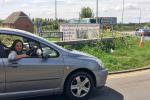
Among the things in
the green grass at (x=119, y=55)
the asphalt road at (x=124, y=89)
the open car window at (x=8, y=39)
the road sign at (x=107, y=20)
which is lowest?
the asphalt road at (x=124, y=89)

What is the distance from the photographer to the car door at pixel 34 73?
3.85 metres

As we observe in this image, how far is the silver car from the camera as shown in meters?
3.87

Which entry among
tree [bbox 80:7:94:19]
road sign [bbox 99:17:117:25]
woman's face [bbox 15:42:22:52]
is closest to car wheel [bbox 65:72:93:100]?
woman's face [bbox 15:42:22:52]

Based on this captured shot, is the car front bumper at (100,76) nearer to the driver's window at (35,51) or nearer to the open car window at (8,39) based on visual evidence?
the driver's window at (35,51)

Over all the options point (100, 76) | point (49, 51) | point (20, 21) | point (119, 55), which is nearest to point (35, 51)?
point (49, 51)

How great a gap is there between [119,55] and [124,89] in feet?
17.7

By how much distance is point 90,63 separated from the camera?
14.8ft

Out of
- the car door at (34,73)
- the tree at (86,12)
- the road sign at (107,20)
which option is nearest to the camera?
the car door at (34,73)

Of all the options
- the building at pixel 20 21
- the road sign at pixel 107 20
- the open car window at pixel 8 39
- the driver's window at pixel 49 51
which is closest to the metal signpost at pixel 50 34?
the road sign at pixel 107 20

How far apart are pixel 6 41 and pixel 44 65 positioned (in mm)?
1430

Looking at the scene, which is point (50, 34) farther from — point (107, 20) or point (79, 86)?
point (79, 86)

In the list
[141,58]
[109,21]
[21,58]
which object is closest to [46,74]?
[21,58]

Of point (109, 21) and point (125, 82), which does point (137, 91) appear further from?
point (109, 21)

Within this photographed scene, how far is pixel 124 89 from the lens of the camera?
5.44 m
